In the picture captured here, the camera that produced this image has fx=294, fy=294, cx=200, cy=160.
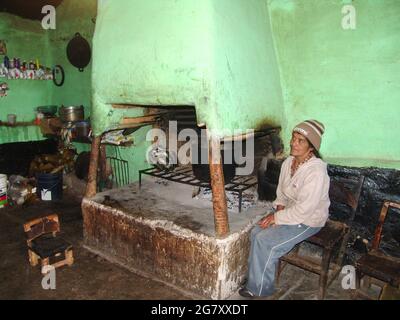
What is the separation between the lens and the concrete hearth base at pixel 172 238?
3164 mm

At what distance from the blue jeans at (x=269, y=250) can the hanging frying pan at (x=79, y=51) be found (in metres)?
5.46

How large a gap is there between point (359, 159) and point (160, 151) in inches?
113

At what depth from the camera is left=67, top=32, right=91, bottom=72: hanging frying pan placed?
6430mm

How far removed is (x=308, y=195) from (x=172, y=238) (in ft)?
5.11

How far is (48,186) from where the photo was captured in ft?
20.4

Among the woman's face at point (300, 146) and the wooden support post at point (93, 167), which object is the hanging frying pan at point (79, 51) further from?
the woman's face at point (300, 146)

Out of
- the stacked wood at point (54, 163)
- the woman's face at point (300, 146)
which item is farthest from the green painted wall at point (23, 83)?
the woman's face at point (300, 146)

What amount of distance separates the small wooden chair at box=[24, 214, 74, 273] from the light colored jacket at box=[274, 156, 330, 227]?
8.90 ft

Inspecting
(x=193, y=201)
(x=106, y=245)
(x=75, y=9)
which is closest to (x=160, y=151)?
(x=193, y=201)

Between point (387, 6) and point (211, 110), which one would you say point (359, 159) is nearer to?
point (387, 6)

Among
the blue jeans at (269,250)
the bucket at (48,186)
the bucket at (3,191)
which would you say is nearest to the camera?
the blue jeans at (269,250)

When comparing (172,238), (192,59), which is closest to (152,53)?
(192,59)

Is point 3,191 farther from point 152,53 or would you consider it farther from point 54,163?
point 152,53

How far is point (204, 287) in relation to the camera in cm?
323
